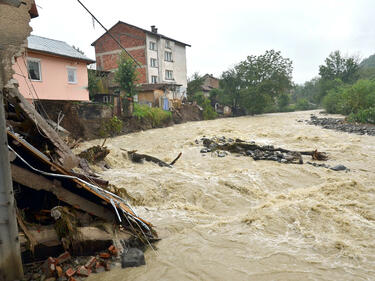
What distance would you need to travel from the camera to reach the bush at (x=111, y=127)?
63.6 ft

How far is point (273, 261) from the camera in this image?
4207mm

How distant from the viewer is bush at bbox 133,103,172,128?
925 inches

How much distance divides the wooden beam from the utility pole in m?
0.60

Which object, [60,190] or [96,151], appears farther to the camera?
[96,151]

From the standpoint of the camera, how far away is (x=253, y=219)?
574 cm

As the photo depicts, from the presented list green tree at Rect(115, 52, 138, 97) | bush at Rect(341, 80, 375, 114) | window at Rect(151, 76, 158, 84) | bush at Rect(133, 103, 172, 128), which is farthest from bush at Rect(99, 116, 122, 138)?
bush at Rect(341, 80, 375, 114)

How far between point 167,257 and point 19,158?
2.54 m

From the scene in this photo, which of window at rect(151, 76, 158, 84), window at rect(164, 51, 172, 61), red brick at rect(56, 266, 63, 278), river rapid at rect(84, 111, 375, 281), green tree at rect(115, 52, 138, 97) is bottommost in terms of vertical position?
river rapid at rect(84, 111, 375, 281)

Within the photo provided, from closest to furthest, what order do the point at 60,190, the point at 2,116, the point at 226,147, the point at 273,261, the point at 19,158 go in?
the point at 2,116 < the point at 19,158 < the point at 60,190 < the point at 273,261 < the point at 226,147

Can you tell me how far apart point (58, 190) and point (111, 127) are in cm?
1684

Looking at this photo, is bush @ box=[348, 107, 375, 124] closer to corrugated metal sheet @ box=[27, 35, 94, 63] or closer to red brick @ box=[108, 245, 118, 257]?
corrugated metal sheet @ box=[27, 35, 94, 63]

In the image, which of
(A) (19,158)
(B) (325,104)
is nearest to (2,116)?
(A) (19,158)

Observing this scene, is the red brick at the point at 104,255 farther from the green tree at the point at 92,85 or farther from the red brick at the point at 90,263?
the green tree at the point at 92,85

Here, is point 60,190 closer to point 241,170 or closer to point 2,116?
point 2,116
